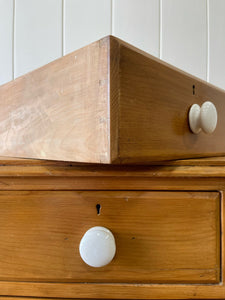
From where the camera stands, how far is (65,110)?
282mm

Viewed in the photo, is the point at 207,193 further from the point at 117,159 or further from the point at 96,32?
the point at 96,32

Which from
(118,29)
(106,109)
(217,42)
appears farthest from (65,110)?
(217,42)

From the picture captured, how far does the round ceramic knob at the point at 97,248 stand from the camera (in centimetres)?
29

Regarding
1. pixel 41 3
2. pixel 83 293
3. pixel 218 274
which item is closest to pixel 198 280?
pixel 218 274

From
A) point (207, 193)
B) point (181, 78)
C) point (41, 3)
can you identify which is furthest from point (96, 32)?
point (207, 193)

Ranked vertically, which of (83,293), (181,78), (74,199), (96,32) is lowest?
(83,293)

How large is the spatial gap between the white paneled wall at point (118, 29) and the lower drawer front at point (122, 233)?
0.59 m

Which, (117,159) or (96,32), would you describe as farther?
(96,32)

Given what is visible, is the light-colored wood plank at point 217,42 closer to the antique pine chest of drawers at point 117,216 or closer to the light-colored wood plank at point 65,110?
the antique pine chest of drawers at point 117,216

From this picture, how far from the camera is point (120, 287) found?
0.33 metres

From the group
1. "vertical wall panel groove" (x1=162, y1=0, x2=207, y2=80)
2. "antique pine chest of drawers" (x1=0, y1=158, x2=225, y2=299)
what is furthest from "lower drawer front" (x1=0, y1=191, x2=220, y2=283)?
"vertical wall panel groove" (x1=162, y1=0, x2=207, y2=80)

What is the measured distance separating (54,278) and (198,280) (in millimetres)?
197

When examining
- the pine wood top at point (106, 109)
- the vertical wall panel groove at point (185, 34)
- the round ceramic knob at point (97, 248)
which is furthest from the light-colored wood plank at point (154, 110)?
the vertical wall panel groove at point (185, 34)

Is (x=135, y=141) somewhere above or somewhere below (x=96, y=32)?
below
